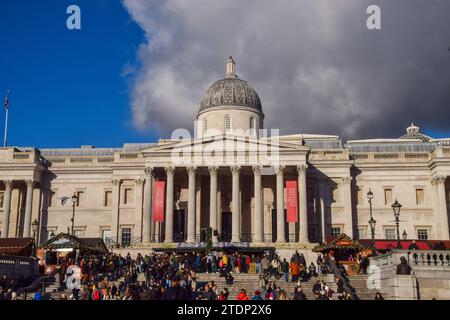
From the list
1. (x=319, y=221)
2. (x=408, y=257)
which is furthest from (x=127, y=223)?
(x=408, y=257)

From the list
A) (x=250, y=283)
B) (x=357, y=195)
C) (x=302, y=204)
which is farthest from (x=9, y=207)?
(x=357, y=195)

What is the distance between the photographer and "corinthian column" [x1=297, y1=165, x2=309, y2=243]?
168 feet

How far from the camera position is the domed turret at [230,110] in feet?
197

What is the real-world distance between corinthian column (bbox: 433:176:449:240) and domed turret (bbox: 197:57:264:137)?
18813 mm

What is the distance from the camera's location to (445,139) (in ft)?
258

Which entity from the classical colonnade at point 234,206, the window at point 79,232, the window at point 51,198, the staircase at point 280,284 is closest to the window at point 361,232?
the classical colonnade at point 234,206

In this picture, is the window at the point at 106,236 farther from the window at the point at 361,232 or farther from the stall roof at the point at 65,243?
the window at the point at 361,232

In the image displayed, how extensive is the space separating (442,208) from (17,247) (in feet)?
127

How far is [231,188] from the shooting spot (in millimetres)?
57062

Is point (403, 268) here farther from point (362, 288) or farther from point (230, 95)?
point (230, 95)

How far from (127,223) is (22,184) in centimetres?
1229

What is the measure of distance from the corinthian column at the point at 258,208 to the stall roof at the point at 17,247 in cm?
1895

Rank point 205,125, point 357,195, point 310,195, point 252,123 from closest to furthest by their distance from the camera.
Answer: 1. point 310,195
2. point 357,195
3. point 252,123
4. point 205,125
